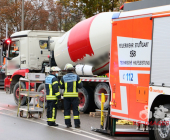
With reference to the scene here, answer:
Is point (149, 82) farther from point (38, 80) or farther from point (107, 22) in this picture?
point (38, 80)

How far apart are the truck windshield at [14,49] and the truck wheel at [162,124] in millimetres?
10727

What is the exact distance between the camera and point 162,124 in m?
7.29

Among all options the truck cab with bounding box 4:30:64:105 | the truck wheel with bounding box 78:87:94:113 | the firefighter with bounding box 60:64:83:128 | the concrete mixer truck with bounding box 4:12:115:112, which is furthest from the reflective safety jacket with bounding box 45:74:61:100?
the truck cab with bounding box 4:30:64:105

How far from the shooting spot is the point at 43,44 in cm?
1680

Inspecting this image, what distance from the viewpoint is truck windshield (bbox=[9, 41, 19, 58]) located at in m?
17.0

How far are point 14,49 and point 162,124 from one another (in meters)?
11.1

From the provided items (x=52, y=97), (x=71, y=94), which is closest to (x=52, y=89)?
(x=52, y=97)

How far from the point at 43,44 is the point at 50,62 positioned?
5.38 ft

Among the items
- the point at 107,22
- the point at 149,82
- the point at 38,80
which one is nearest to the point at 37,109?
the point at 38,80

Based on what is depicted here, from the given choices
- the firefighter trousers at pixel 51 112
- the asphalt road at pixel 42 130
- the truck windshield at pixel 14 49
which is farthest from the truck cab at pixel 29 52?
the firefighter trousers at pixel 51 112

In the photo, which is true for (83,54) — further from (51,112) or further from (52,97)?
(51,112)

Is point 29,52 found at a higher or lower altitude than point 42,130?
higher

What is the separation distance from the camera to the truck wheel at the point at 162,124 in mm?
7105

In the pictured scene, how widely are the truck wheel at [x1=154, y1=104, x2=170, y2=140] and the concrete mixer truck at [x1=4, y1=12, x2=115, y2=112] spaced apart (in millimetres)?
3386
